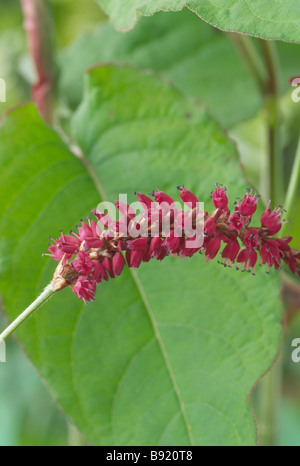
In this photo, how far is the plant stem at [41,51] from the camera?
26.7 inches

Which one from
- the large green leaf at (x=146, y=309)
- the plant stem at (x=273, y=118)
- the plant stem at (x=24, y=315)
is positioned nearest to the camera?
the plant stem at (x=24, y=315)

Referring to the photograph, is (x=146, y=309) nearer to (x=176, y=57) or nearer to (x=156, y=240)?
(x=156, y=240)

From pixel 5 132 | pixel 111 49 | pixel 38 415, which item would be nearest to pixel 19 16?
pixel 111 49

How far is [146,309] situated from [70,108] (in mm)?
348

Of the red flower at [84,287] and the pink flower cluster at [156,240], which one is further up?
the pink flower cluster at [156,240]

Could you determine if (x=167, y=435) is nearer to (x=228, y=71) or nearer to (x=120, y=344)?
(x=120, y=344)

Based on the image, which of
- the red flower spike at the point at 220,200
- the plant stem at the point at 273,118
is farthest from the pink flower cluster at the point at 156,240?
the plant stem at the point at 273,118

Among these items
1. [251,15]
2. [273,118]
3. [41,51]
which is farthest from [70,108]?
[251,15]

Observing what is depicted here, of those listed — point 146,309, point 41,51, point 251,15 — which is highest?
point 41,51

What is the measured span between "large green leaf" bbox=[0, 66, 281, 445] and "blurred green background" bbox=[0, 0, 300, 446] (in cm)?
20

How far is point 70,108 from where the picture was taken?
77 cm

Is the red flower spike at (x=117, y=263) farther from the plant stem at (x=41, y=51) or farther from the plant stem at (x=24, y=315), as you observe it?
the plant stem at (x=41, y=51)

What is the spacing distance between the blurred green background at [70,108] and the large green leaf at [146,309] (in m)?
0.20

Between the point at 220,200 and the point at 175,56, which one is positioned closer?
the point at 220,200
